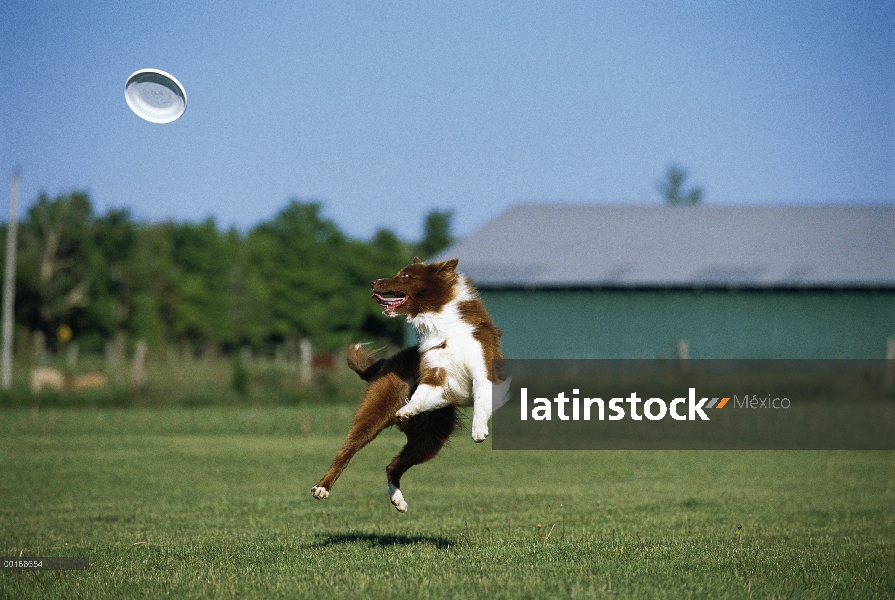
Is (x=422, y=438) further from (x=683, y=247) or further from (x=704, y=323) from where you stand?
(x=683, y=247)

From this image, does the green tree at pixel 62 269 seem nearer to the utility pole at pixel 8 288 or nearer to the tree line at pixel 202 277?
the tree line at pixel 202 277

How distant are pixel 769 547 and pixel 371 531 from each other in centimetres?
372

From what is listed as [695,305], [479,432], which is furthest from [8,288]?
[479,432]

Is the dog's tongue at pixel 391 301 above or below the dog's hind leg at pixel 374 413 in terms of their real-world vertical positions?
above

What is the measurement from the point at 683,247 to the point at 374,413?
34177 millimetres

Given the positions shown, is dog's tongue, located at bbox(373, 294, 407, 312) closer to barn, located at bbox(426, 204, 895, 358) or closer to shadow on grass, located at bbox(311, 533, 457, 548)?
shadow on grass, located at bbox(311, 533, 457, 548)

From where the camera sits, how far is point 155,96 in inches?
379

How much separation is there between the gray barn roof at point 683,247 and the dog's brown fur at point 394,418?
30343mm

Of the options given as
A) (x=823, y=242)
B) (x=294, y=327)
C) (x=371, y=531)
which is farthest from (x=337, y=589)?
(x=294, y=327)

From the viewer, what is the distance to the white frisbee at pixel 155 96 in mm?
9477

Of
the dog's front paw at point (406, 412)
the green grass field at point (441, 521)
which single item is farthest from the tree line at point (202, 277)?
the dog's front paw at point (406, 412)

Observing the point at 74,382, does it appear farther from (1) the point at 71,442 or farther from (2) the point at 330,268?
(2) the point at 330,268

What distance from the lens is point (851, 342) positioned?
3762 centimetres

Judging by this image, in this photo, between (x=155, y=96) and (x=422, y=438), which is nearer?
(x=422, y=438)
